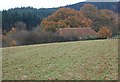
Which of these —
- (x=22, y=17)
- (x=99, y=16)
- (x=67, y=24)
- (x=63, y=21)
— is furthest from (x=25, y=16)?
(x=99, y=16)

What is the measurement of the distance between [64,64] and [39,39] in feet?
46.1

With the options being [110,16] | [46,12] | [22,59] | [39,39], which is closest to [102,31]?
[110,16]

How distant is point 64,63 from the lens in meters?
10.6

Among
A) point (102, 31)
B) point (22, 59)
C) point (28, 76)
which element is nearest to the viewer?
point (28, 76)

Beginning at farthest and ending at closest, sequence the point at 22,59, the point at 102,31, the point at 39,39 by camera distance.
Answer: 1. the point at 102,31
2. the point at 39,39
3. the point at 22,59

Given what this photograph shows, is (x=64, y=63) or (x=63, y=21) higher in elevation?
(x=64, y=63)

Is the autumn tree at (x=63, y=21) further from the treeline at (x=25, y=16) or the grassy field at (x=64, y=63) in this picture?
the grassy field at (x=64, y=63)

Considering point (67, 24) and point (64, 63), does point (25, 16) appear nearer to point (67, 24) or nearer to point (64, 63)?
point (67, 24)

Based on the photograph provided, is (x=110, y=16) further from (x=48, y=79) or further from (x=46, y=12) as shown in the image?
(x=48, y=79)

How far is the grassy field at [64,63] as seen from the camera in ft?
29.5

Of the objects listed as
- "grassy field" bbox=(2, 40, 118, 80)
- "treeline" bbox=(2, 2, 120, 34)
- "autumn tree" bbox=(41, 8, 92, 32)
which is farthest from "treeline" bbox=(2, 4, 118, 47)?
"grassy field" bbox=(2, 40, 118, 80)

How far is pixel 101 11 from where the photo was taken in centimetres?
4122

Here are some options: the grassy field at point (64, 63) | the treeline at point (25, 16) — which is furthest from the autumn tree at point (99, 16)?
the grassy field at point (64, 63)

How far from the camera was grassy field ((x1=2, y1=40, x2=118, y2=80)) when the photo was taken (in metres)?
8.98
